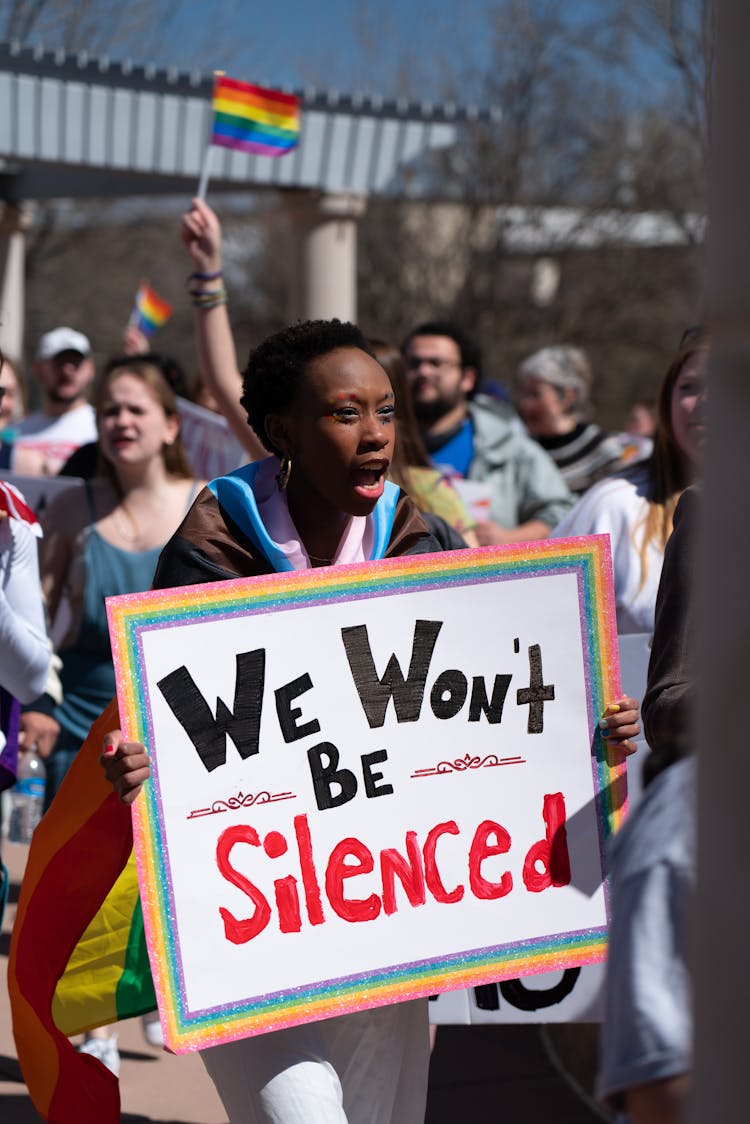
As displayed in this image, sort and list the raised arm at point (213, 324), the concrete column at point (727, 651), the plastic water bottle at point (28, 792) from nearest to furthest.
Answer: the concrete column at point (727, 651) < the raised arm at point (213, 324) < the plastic water bottle at point (28, 792)

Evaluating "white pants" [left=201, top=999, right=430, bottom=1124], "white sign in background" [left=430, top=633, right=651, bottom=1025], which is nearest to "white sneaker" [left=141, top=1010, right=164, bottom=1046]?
"white sign in background" [left=430, top=633, right=651, bottom=1025]

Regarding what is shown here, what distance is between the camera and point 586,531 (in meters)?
4.34

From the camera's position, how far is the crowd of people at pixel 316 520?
2736 millimetres

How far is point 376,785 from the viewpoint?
2.88 m

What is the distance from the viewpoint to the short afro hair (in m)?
3.04

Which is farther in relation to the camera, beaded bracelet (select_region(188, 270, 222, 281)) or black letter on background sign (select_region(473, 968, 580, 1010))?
beaded bracelet (select_region(188, 270, 222, 281))

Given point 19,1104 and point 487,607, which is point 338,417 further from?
point 19,1104

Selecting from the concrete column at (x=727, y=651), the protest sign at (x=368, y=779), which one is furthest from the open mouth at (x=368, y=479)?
the concrete column at (x=727, y=651)

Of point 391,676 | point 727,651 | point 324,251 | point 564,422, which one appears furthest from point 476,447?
point 324,251

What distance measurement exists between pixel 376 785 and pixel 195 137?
9.20 m

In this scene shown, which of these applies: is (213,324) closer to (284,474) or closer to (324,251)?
(284,474)

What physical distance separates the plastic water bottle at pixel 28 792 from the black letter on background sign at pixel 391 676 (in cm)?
257

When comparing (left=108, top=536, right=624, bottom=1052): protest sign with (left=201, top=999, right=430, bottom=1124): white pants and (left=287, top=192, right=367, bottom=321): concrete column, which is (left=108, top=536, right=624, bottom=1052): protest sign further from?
(left=287, top=192, right=367, bottom=321): concrete column

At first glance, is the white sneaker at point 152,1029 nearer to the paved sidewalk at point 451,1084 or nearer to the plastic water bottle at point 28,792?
the paved sidewalk at point 451,1084
